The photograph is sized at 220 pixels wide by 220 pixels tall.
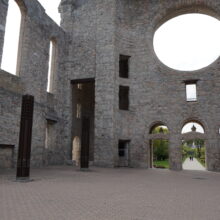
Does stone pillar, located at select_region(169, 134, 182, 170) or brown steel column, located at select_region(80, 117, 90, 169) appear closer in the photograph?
brown steel column, located at select_region(80, 117, 90, 169)

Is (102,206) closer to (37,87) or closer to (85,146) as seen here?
(85,146)

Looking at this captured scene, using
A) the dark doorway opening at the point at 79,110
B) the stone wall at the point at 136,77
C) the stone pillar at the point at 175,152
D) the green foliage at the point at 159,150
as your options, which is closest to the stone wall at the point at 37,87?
the dark doorway opening at the point at 79,110

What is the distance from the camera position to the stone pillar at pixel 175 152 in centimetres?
1584

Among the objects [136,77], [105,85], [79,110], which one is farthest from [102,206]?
[79,110]

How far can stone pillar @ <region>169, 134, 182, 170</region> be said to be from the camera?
15.8 metres

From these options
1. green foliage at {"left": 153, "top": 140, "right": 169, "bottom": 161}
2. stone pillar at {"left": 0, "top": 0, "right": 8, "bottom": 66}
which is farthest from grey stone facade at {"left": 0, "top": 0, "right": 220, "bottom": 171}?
green foliage at {"left": 153, "top": 140, "right": 169, "bottom": 161}

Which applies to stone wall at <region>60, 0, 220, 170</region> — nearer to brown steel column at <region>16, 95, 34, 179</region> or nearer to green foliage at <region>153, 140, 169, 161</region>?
brown steel column at <region>16, 95, 34, 179</region>

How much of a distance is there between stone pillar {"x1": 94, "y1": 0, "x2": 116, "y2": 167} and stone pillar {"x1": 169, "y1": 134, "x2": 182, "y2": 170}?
3.80 metres

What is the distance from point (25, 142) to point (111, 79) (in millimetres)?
9420

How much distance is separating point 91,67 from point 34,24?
4894 millimetres

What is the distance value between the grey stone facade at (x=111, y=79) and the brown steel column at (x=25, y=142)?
5068 mm

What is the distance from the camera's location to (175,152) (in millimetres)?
15969

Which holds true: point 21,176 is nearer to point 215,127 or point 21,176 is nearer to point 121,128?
point 121,128

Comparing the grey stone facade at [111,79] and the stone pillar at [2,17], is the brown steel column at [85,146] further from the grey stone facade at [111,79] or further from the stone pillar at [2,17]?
the stone pillar at [2,17]
